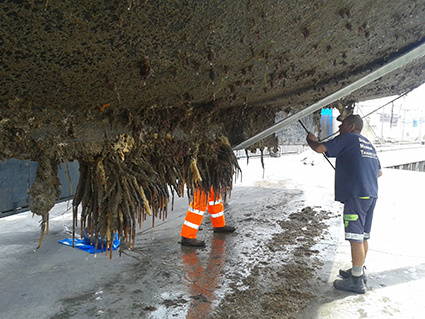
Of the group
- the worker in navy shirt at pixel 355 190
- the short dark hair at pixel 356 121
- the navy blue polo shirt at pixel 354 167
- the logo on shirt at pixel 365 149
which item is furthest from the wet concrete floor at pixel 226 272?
the short dark hair at pixel 356 121

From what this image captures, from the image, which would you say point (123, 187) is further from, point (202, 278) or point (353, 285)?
point (353, 285)

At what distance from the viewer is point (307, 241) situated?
359 cm

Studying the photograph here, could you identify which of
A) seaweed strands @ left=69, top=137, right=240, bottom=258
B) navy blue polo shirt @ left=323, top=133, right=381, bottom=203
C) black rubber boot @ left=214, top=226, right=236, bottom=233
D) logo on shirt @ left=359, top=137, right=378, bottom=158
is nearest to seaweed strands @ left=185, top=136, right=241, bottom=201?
seaweed strands @ left=69, top=137, right=240, bottom=258

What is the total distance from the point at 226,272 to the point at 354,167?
1.48 m

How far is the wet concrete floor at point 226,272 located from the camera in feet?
7.32

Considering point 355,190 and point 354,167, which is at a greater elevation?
point 354,167

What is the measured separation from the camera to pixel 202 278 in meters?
2.71

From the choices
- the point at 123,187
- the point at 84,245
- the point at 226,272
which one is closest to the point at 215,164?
the point at 226,272

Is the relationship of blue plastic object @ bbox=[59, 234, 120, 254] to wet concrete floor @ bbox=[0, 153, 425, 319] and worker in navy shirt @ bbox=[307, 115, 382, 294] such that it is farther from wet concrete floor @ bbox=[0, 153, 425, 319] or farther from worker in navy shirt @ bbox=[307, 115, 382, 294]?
worker in navy shirt @ bbox=[307, 115, 382, 294]

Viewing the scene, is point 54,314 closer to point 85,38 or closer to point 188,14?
point 85,38

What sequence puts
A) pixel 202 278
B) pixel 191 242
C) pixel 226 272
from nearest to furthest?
pixel 202 278
pixel 226 272
pixel 191 242

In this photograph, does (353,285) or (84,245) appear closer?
(353,285)

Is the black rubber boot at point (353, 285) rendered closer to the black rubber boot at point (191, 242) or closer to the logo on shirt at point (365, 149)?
the logo on shirt at point (365, 149)

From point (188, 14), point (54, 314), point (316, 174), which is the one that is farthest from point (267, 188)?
point (188, 14)
